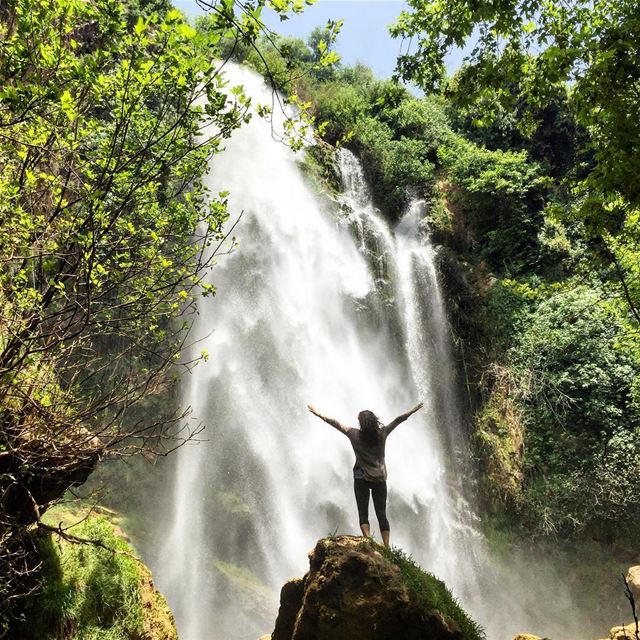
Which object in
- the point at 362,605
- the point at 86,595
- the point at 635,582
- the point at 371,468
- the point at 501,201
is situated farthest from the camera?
the point at 501,201

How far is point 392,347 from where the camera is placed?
13031 millimetres

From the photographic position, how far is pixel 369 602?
3744 millimetres

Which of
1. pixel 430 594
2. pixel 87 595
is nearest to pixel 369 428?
pixel 430 594

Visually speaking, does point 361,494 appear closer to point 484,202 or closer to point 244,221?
point 244,221

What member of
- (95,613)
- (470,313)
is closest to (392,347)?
(470,313)

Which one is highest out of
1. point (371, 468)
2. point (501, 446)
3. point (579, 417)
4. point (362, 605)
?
point (579, 417)

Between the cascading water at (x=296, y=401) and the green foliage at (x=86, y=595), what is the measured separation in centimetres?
431

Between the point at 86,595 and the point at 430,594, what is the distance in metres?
2.92

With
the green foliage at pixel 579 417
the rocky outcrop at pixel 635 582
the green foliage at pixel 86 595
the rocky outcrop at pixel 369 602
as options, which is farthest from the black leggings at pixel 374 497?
the green foliage at pixel 579 417

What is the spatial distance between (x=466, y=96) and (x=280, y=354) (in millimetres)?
7785

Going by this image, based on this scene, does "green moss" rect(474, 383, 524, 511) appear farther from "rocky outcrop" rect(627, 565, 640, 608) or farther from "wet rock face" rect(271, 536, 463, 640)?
"wet rock face" rect(271, 536, 463, 640)

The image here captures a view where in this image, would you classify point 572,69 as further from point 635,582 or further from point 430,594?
point 635,582

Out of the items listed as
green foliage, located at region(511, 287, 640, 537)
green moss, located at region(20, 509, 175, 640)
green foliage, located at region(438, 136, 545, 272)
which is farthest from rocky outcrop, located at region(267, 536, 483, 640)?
green foliage, located at region(438, 136, 545, 272)

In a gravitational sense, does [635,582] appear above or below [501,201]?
below
